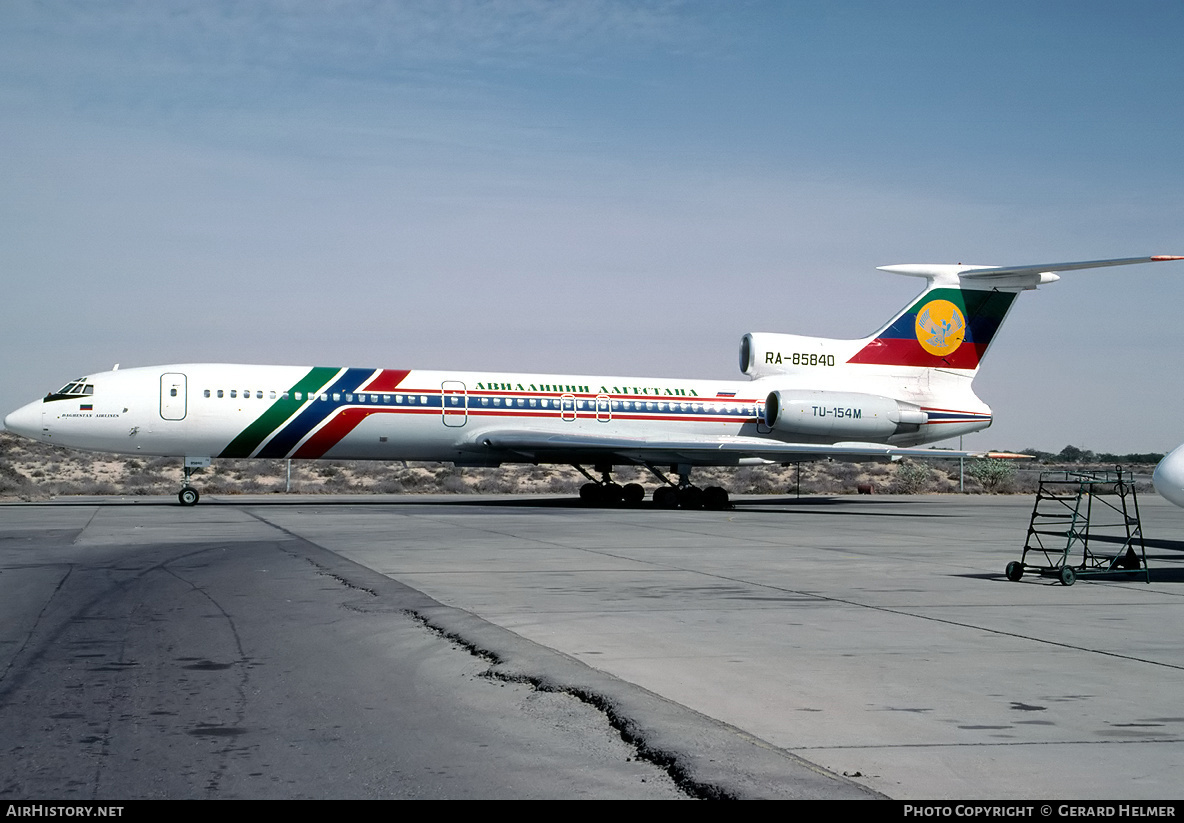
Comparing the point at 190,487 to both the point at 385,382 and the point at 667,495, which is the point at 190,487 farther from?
the point at 667,495

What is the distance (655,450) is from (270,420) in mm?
9644

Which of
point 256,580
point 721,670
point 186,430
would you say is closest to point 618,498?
point 186,430

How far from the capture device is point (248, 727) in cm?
579

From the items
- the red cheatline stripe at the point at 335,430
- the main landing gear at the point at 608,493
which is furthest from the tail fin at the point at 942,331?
the red cheatline stripe at the point at 335,430

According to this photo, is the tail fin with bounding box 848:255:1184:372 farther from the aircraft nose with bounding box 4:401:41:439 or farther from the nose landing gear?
the aircraft nose with bounding box 4:401:41:439

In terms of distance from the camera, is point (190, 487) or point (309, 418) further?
point (309, 418)

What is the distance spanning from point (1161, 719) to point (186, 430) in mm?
25629

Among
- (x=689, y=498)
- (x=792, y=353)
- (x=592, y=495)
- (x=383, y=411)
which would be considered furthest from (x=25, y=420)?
(x=792, y=353)

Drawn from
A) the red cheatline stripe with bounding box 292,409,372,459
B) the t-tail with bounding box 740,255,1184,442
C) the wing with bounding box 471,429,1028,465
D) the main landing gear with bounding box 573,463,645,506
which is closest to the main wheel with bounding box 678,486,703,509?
the wing with bounding box 471,429,1028,465

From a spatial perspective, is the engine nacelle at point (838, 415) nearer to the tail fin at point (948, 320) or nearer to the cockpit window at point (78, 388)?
the tail fin at point (948, 320)

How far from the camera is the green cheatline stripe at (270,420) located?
28.3 metres

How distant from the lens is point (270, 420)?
28391 mm

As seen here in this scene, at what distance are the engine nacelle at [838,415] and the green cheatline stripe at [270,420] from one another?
39.4ft
